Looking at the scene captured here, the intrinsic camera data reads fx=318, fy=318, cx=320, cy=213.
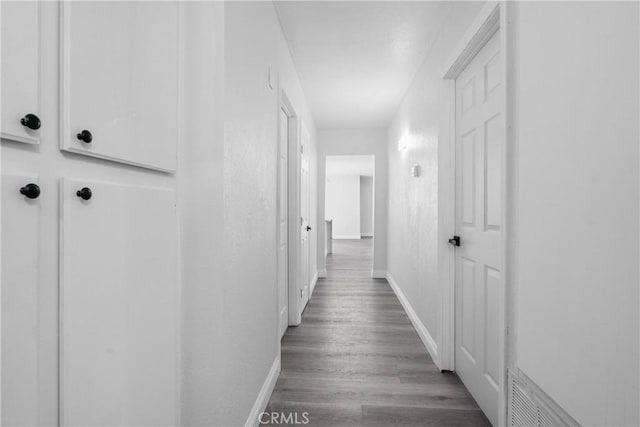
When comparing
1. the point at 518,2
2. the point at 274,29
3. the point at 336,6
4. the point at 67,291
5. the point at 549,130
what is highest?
the point at 336,6

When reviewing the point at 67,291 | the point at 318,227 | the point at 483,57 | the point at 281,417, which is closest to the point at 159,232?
the point at 67,291

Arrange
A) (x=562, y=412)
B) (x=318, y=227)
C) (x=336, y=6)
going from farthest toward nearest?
(x=318, y=227), (x=336, y=6), (x=562, y=412)

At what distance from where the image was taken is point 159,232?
1.06 m

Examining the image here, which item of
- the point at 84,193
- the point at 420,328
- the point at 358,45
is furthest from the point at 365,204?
the point at 84,193

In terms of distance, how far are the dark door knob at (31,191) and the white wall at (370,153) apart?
4.72 m

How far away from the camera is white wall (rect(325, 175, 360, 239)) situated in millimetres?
12094

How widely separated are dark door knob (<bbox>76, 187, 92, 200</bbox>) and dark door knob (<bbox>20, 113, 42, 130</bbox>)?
161mm

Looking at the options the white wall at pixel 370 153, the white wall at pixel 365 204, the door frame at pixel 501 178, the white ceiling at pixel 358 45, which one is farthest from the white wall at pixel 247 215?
the white wall at pixel 365 204

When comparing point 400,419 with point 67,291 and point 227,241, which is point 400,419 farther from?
point 67,291

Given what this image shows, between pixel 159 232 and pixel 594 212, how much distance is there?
4.33ft

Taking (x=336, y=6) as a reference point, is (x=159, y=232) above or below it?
below

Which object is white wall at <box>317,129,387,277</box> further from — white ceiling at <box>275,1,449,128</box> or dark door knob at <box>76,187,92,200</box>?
dark door knob at <box>76,187,92,200</box>

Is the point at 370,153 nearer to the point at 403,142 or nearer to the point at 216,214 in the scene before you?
the point at 403,142

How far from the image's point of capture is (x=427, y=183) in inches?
107
